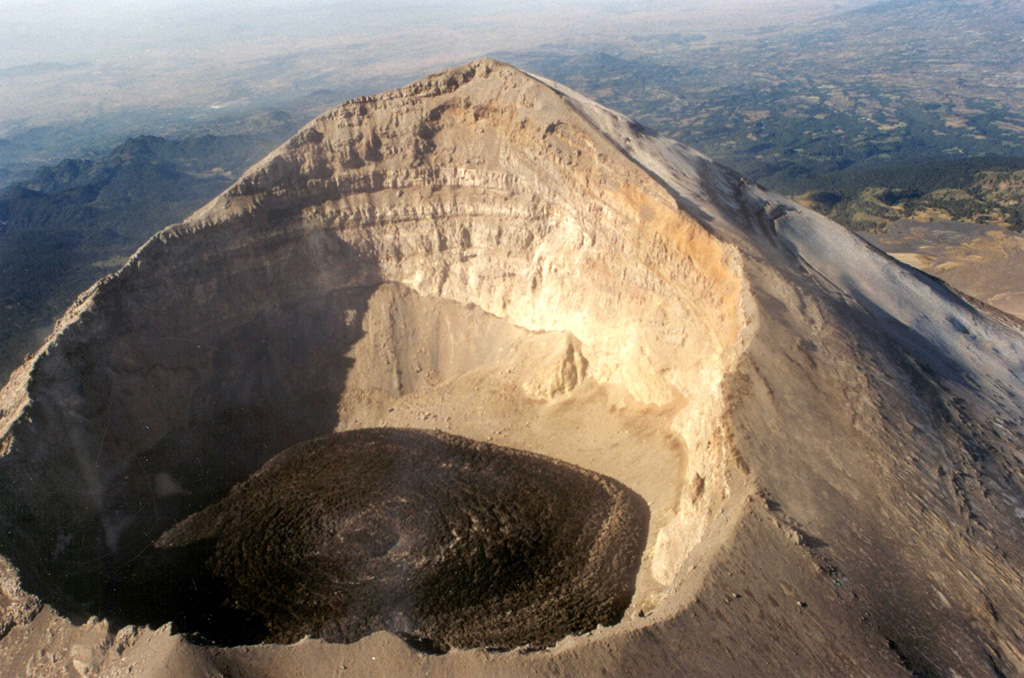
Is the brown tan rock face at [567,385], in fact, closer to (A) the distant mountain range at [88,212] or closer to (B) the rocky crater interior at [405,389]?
(B) the rocky crater interior at [405,389]

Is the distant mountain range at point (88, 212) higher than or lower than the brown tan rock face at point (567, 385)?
lower

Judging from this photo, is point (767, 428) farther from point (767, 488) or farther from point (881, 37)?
point (881, 37)

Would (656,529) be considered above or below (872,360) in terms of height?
below

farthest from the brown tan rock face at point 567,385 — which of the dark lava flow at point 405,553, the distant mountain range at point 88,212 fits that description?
the distant mountain range at point 88,212

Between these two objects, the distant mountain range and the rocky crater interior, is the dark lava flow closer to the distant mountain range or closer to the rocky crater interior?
the rocky crater interior

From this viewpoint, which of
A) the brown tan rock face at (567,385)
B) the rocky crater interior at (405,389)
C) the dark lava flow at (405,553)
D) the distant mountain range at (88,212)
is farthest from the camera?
the distant mountain range at (88,212)

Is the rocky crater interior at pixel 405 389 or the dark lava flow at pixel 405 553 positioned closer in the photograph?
the dark lava flow at pixel 405 553

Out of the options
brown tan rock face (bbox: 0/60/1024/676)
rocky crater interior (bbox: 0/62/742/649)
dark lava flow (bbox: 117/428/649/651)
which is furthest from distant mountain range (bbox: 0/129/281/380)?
dark lava flow (bbox: 117/428/649/651)

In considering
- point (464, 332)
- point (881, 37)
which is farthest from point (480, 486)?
point (881, 37)
